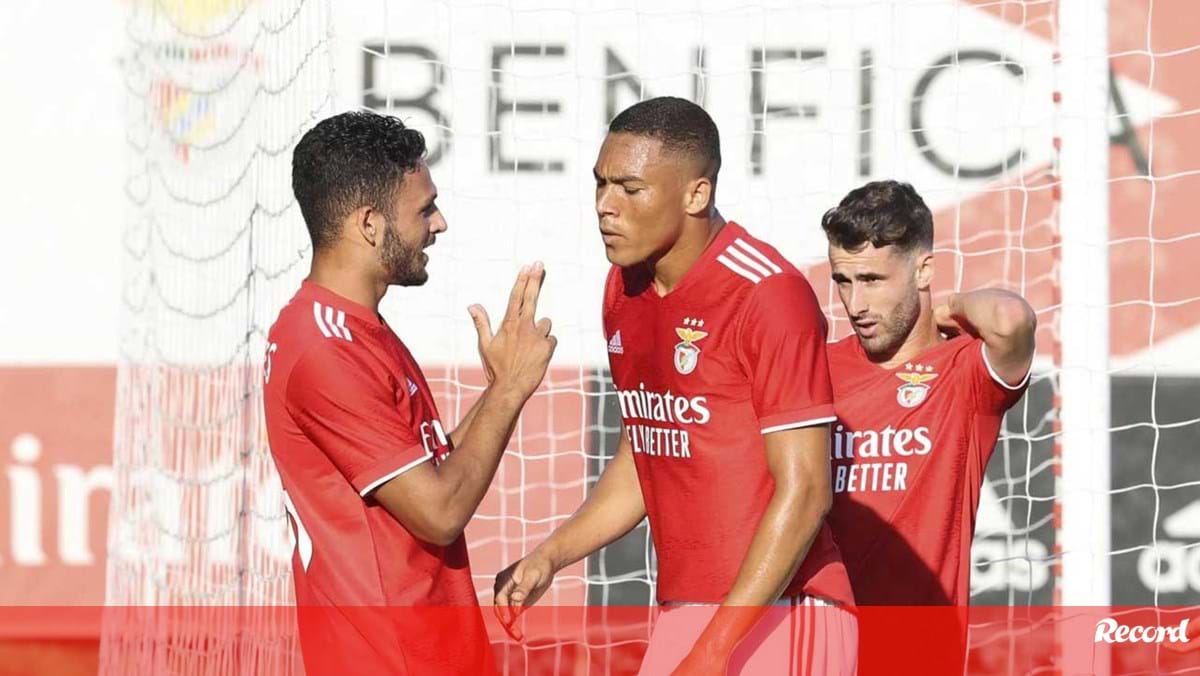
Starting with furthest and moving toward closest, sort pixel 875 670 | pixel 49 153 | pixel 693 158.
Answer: pixel 49 153 → pixel 875 670 → pixel 693 158

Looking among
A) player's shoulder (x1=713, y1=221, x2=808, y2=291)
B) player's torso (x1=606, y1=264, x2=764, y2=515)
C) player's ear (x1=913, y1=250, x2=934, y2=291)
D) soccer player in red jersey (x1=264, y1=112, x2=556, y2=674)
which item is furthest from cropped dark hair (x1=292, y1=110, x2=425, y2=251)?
player's ear (x1=913, y1=250, x2=934, y2=291)

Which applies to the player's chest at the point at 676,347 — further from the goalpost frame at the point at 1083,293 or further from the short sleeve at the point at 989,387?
the goalpost frame at the point at 1083,293

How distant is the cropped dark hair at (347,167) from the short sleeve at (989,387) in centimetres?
134

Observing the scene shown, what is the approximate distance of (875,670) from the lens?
380 centimetres

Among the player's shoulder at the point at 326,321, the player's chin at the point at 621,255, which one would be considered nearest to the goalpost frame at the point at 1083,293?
the player's chin at the point at 621,255

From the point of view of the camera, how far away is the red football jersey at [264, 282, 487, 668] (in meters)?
3.02

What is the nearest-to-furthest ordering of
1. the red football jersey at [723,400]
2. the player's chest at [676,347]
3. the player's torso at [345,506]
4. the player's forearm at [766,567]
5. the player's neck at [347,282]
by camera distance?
the player's forearm at [766,567] < the red football jersey at [723,400] < the player's chest at [676,347] < the player's torso at [345,506] < the player's neck at [347,282]

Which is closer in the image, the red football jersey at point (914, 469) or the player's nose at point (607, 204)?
the player's nose at point (607, 204)

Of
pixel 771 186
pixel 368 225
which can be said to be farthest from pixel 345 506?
pixel 771 186

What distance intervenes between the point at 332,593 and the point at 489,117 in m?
3.82

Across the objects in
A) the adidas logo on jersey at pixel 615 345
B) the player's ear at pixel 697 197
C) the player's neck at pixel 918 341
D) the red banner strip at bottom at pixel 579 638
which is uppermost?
the player's ear at pixel 697 197

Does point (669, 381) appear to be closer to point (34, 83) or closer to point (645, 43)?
point (645, 43)

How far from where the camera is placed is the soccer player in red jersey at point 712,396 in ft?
9.31

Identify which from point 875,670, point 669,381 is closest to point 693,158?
point 669,381
